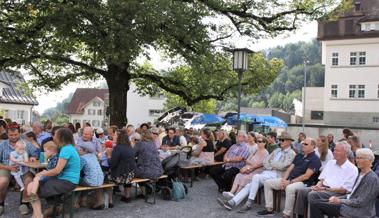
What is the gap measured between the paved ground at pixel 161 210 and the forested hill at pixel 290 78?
308ft

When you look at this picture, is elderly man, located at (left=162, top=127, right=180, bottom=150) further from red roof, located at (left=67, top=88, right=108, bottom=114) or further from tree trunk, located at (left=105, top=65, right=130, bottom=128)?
red roof, located at (left=67, top=88, right=108, bottom=114)

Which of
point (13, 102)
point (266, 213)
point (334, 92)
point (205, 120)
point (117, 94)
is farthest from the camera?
Answer: point (13, 102)

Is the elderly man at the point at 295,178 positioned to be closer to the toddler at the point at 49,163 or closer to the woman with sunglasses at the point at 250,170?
the woman with sunglasses at the point at 250,170

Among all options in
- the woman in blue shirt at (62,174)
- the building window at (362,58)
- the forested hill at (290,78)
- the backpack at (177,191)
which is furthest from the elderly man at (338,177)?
the forested hill at (290,78)

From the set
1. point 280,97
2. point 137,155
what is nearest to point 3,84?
point 137,155

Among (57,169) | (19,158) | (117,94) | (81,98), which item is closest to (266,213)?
(57,169)

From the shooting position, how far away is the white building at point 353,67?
150 ft

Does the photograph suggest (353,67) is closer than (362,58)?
No

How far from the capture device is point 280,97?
12456cm

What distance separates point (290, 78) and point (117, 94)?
11982 cm

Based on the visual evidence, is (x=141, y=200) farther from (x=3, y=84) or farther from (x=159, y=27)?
(x=3, y=84)

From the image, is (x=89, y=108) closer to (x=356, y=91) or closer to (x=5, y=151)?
(x=356, y=91)

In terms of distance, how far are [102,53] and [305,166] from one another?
9.55 metres

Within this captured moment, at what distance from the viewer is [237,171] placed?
450 inches
